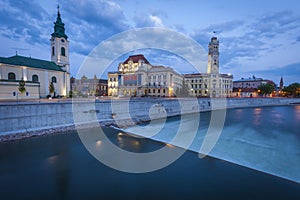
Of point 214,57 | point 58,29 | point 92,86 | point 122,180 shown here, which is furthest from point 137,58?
point 122,180

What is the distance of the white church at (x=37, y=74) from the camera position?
1016 inches

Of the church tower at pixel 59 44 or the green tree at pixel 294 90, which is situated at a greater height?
the church tower at pixel 59 44

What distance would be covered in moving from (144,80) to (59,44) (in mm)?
28441

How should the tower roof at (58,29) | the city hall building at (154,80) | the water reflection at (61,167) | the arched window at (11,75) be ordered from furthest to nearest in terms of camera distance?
the city hall building at (154,80) → the tower roof at (58,29) → the arched window at (11,75) → the water reflection at (61,167)

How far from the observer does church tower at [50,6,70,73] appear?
41.5 meters

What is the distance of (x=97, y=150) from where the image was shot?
12781 millimetres

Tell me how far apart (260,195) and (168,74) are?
49.7 metres

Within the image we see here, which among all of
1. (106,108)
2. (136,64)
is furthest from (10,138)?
(136,64)

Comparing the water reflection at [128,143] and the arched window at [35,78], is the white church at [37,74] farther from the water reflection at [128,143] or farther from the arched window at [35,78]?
the water reflection at [128,143]

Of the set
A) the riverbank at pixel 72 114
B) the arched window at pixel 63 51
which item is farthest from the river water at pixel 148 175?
the arched window at pixel 63 51

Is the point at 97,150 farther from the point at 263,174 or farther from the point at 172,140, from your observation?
the point at 263,174

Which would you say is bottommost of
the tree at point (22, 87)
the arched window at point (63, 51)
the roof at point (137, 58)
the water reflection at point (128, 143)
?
the water reflection at point (128, 143)

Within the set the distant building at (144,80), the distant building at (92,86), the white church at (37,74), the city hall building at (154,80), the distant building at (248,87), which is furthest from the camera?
the distant building at (248,87)

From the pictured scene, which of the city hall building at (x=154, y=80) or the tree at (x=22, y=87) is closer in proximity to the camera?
the tree at (x=22, y=87)
